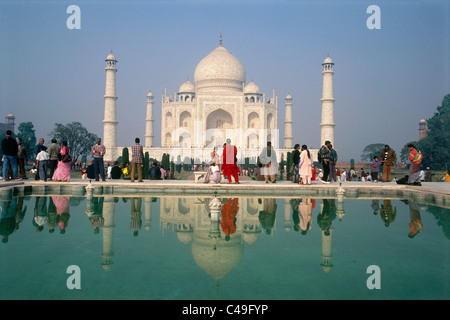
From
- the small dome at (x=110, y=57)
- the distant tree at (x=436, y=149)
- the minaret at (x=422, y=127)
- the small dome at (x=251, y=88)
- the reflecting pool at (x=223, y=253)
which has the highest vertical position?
the small dome at (x=110, y=57)

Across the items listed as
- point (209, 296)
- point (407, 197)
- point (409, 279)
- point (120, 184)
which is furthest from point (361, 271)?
point (120, 184)

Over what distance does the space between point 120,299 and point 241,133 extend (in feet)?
95.9

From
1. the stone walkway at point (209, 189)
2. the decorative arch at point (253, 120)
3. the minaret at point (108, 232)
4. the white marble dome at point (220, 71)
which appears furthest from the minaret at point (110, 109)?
the minaret at point (108, 232)

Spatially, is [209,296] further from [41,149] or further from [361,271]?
[41,149]

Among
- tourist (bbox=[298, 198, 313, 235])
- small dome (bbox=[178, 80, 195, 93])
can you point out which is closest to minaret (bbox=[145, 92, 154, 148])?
small dome (bbox=[178, 80, 195, 93])

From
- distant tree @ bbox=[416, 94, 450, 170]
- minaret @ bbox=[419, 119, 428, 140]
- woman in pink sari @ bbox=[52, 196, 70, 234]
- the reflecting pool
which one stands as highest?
minaret @ bbox=[419, 119, 428, 140]

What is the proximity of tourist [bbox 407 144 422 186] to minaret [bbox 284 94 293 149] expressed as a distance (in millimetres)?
24856

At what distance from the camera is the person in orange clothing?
4477 millimetres

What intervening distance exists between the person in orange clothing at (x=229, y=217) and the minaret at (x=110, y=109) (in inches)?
927

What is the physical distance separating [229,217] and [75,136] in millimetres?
30034

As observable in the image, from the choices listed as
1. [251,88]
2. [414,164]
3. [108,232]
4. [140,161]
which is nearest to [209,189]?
[140,161]

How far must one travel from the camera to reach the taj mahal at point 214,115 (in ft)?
95.3

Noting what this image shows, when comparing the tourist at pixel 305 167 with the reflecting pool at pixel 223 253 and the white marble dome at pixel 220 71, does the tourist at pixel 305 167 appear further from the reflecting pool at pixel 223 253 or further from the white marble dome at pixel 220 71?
the white marble dome at pixel 220 71

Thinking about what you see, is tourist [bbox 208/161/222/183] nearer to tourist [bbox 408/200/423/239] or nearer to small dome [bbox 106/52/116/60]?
tourist [bbox 408/200/423/239]
